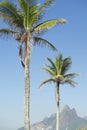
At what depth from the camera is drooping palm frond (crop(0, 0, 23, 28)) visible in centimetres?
2544

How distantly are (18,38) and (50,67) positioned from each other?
22.8 m

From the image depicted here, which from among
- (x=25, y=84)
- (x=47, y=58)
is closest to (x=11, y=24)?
(x=25, y=84)

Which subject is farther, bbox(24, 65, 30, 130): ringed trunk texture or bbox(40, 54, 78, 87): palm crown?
bbox(40, 54, 78, 87): palm crown

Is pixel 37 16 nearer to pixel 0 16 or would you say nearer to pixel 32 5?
pixel 32 5

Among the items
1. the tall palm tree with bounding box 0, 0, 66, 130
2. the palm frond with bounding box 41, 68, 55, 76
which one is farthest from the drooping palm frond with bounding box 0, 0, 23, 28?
the palm frond with bounding box 41, 68, 55, 76

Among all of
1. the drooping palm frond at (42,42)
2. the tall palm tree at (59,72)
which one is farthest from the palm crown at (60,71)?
the drooping palm frond at (42,42)

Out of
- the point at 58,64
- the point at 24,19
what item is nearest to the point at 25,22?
the point at 24,19

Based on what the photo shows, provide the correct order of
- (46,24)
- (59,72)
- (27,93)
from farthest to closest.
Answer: (59,72), (46,24), (27,93)

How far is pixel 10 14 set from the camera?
25.8 m

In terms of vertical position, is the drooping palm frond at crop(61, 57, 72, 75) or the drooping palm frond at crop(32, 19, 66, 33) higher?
the drooping palm frond at crop(32, 19, 66, 33)

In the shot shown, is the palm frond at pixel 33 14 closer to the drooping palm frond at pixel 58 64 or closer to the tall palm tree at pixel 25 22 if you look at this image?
the tall palm tree at pixel 25 22

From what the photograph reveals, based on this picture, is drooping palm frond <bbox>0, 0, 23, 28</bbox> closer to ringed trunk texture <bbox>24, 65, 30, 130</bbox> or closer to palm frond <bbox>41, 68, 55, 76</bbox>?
ringed trunk texture <bbox>24, 65, 30, 130</bbox>

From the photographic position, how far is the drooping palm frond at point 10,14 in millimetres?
25438

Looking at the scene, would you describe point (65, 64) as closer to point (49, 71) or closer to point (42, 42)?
point (49, 71)
